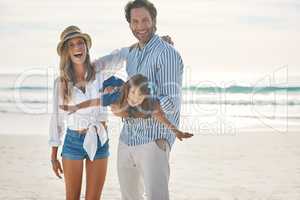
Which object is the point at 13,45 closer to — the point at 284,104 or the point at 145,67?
the point at 284,104

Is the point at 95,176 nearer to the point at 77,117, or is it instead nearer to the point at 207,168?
the point at 77,117

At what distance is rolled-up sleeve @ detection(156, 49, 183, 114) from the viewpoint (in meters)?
3.58

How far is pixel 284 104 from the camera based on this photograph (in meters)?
19.6

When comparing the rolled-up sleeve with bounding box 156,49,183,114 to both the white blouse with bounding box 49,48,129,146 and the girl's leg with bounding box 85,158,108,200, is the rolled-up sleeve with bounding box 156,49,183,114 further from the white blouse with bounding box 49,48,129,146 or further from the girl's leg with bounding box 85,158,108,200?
the girl's leg with bounding box 85,158,108,200

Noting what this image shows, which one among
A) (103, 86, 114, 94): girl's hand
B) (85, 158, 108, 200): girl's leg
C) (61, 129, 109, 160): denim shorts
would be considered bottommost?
(85, 158, 108, 200): girl's leg

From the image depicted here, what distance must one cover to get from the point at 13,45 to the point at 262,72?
16316mm

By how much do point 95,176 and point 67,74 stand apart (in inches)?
28.7

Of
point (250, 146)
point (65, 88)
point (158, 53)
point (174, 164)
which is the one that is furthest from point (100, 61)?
point (250, 146)

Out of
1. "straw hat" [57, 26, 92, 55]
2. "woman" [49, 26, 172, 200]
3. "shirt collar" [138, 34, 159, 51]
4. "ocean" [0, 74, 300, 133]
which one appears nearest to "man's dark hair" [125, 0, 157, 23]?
"shirt collar" [138, 34, 159, 51]

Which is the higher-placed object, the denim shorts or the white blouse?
the white blouse

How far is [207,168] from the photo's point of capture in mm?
8156

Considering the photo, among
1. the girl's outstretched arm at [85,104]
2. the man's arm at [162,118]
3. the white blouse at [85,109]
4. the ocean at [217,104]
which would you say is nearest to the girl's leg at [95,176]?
the white blouse at [85,109]

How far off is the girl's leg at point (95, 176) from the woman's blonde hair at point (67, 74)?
48cm

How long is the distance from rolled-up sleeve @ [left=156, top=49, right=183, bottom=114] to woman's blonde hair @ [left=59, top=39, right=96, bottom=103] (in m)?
0.57
